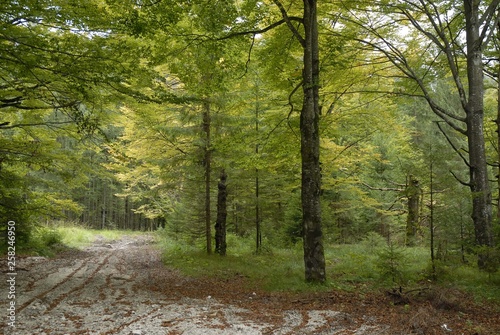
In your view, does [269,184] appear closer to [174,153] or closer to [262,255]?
[262,255]

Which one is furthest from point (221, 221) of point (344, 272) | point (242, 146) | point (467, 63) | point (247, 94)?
point (467, 63)

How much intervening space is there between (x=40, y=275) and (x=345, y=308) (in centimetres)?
798

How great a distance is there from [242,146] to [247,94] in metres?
2.67

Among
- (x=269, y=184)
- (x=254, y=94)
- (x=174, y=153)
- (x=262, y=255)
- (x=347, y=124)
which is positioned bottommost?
(x=262, y=255)

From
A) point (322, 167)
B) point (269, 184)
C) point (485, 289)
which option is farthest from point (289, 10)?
point (485, 289)

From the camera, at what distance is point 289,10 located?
32.1 ft

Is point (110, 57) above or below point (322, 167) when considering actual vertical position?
above

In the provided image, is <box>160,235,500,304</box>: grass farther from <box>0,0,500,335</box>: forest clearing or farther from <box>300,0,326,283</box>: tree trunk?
<box>300,0,326,283</box>: tree trunk

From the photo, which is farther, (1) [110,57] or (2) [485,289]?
(1) [110,57]

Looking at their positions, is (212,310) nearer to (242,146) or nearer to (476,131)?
(242,146)

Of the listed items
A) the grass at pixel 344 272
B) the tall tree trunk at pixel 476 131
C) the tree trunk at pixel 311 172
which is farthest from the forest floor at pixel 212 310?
the tall tree trunk at pixel 476 131

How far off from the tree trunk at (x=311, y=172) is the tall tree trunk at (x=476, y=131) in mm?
4456

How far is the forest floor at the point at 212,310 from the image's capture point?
15.4ft

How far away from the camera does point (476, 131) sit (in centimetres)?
910
